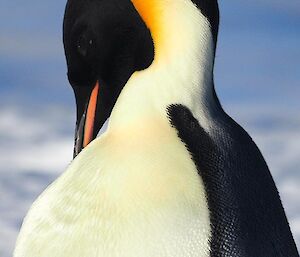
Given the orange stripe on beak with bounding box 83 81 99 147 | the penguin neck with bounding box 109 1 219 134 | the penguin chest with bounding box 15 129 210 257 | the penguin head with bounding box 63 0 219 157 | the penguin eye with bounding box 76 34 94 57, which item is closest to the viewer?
the penguin chest with bounding box 15 129 210 257

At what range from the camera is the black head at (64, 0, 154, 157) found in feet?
16.6

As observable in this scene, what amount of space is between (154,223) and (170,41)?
0.75 meters

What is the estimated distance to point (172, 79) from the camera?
492 cm

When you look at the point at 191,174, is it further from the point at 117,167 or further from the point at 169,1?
the point at 169,1

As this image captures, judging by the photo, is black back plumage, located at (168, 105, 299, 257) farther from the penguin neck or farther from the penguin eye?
the penguin eye

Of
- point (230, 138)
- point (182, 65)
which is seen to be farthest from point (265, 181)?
point (182, 65)

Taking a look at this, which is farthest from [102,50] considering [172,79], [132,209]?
[132,209]

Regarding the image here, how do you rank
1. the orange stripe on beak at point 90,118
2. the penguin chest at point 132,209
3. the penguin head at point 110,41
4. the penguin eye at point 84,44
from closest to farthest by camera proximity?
the penguin chest at point 132,209
the penguin head at point 110,41
the penguin eye at point 84,44
the orange stripe on beak at point 90,118

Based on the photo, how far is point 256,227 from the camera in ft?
15.8

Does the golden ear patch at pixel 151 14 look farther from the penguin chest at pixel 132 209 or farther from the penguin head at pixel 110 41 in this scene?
the penguin chest at pixel 132 209

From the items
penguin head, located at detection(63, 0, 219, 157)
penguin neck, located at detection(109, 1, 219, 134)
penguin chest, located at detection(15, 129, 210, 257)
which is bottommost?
penguin chest, located at detection(15, 129, 210, 257)

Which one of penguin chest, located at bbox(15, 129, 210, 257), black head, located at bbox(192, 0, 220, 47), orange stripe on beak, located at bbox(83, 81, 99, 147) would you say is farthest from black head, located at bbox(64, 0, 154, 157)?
penguin chest, located at bbox(15, 129, 210, 257)

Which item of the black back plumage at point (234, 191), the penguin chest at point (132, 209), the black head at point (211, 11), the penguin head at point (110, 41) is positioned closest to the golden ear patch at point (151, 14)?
the penguin head at point (110, 41)

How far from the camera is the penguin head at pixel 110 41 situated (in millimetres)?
5000
